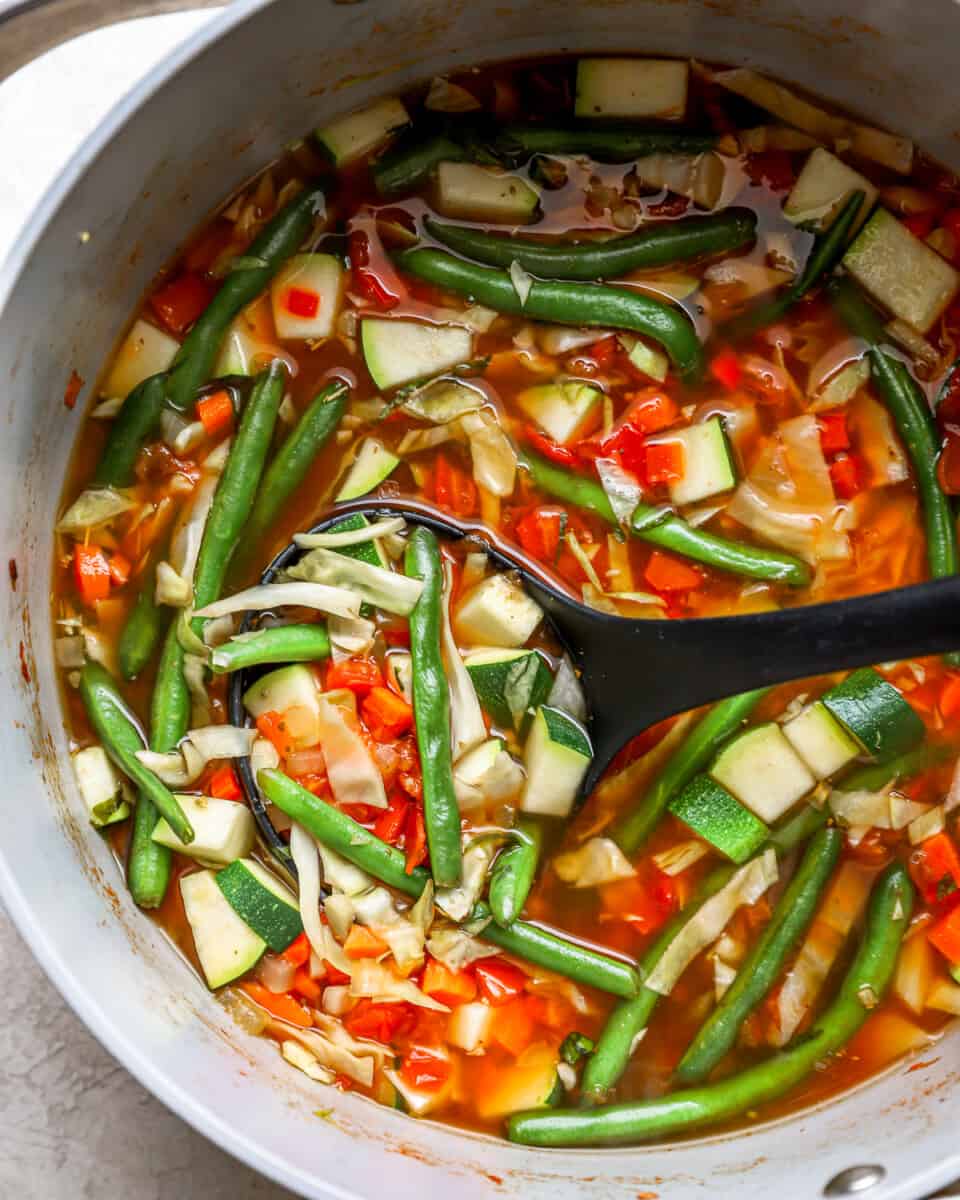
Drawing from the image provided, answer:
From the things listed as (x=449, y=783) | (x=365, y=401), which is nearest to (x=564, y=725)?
(x=449, y=783)

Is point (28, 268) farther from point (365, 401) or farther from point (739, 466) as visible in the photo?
point (739, 466)

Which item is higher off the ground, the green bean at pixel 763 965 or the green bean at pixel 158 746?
the green bean at pixel 158 746

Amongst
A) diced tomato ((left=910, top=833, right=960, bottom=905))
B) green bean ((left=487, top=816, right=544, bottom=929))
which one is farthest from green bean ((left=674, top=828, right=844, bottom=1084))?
green bean ((left=487, top=816, right=544, bottom=929))

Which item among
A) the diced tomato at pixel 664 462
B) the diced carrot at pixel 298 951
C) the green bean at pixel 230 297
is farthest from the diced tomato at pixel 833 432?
the diced carrot at pixel 298 951

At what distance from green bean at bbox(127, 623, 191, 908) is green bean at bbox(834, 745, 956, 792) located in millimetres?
1887

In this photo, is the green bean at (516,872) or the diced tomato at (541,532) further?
the diced tomato at (541,532)

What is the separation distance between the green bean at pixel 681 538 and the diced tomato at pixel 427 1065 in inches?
62.8

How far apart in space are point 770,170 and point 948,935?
2.24 meters

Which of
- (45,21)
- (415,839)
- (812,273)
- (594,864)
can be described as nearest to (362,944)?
(415,839)

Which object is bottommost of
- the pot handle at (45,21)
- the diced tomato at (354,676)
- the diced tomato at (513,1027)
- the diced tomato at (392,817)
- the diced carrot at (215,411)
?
the diced tomato at (513,1027)

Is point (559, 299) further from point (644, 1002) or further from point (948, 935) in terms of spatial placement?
point (948, 935)

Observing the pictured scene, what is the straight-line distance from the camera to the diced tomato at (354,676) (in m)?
3.14

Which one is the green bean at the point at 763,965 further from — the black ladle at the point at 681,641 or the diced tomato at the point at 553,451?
the diced tomato at the point at 553,451

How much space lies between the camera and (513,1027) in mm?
3254
